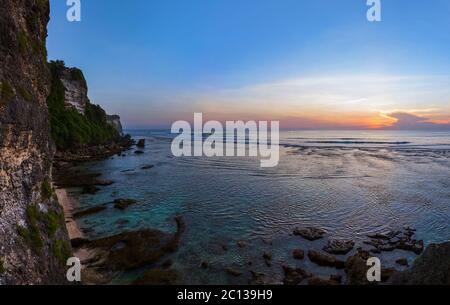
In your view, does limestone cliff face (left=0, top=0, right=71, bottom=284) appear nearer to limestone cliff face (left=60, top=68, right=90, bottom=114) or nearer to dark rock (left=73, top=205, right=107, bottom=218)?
dark rock (left=73, top=205, right=107, bottom=218)

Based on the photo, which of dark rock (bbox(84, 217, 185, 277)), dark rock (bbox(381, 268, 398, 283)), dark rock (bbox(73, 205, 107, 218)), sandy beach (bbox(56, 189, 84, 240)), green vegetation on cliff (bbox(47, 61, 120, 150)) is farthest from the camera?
green vegetation on cliff (bbox(47, 61, 120, 150))

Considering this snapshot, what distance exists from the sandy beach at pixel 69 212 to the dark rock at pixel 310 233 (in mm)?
15503

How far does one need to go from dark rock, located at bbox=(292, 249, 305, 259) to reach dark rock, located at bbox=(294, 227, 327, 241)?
2.33m

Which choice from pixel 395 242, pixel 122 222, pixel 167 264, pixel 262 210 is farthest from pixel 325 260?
pixel 122 222

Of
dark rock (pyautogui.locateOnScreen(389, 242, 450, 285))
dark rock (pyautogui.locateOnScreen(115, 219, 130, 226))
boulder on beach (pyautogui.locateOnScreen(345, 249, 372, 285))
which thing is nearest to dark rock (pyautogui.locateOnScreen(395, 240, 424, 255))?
boulder on beach (pyautogui.locateOnScreen(345, 249, 372, 285))

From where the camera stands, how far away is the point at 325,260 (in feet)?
49.7

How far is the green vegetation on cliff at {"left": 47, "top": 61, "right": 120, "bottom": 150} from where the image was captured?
57.9 meters

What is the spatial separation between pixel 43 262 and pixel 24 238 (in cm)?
127

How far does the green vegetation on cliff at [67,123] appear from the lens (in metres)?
57.9

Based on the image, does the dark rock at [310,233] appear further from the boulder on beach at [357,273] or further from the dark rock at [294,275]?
the boulder on beach at [357,273]

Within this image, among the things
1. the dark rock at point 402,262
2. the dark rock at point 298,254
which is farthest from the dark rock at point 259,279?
the dark rock at point 402,262

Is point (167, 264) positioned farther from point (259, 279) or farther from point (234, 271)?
point (259, 279)
